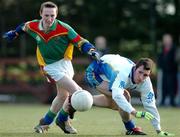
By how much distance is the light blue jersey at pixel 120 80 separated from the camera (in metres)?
9.28

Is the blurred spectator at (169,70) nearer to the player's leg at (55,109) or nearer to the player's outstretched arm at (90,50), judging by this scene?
the player's leg at (55,109)

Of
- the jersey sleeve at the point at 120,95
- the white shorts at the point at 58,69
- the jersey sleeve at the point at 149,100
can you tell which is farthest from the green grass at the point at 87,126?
the white shorts at the point at 58,69

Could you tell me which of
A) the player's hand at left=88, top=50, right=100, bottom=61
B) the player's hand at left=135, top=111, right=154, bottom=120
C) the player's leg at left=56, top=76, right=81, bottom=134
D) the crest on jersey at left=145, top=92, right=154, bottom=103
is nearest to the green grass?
the player's leg at left=56, top=76, right=81, bottom=134

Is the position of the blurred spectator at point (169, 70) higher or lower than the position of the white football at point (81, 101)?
lower

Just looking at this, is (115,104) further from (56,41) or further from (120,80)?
(56,41)

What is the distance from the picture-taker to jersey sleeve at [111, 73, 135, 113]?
9.20 m

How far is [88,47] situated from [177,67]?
33.0ft

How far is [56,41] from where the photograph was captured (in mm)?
10172

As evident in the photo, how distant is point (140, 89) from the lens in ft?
31.8

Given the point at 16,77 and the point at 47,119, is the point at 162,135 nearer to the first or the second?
the point at 47,119

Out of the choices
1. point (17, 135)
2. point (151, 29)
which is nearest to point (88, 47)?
point (17, 135)

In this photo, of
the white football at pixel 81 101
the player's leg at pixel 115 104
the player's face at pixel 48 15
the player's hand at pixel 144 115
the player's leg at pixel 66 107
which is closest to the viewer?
the player's hand at pixel 144 115

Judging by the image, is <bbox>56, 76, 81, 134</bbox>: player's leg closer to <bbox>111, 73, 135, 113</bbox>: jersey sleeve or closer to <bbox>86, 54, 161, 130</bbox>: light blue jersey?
<bbox>86, 54, 161, 130</bbox>: light blue jersey

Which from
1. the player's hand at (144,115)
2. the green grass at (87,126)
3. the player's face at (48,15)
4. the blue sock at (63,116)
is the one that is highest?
the player's face at (48,15)
